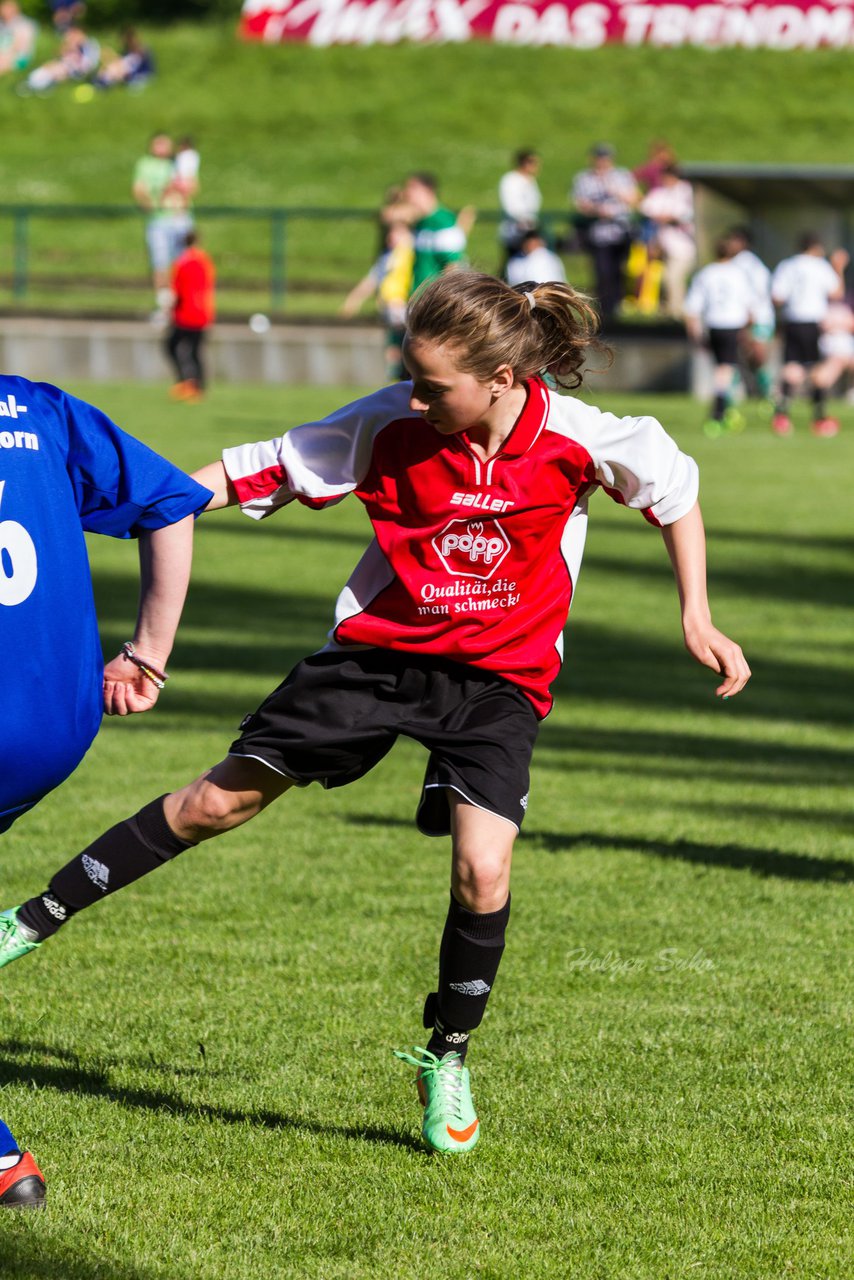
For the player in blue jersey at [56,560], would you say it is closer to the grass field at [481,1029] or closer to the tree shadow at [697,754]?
the grass field at [481,1029]

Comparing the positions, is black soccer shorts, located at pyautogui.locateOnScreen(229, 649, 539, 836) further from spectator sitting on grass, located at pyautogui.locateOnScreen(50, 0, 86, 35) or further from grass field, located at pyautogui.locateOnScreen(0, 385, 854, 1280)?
spectator sitting on grass, located at pyautogui.locateOnScreen(50, 0, 86, 35)

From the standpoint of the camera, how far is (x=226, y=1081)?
4.43 metres

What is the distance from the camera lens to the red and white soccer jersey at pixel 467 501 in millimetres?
4066

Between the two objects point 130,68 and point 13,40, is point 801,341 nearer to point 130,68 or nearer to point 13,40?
point 130,68

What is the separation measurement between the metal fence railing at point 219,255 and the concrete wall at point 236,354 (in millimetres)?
1095

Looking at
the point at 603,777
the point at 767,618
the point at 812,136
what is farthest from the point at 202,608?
the point at 812,136

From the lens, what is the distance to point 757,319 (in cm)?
2338

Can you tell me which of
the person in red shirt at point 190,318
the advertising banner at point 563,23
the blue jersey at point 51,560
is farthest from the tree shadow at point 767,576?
the advertising banner at point 563,23

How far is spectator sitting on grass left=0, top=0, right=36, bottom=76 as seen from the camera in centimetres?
4919

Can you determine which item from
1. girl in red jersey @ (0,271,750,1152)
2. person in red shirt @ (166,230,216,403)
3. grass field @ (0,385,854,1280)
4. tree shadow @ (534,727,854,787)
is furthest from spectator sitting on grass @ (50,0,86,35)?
girl in red jersey @ (0,271,750,1152)

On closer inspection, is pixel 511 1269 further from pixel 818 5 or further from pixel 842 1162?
pixel 818 5

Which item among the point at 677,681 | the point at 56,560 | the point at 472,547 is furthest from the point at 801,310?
the point at 56,560

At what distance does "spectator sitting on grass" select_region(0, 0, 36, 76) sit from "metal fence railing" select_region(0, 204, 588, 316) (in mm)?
19735

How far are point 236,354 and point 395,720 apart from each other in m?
24.9
